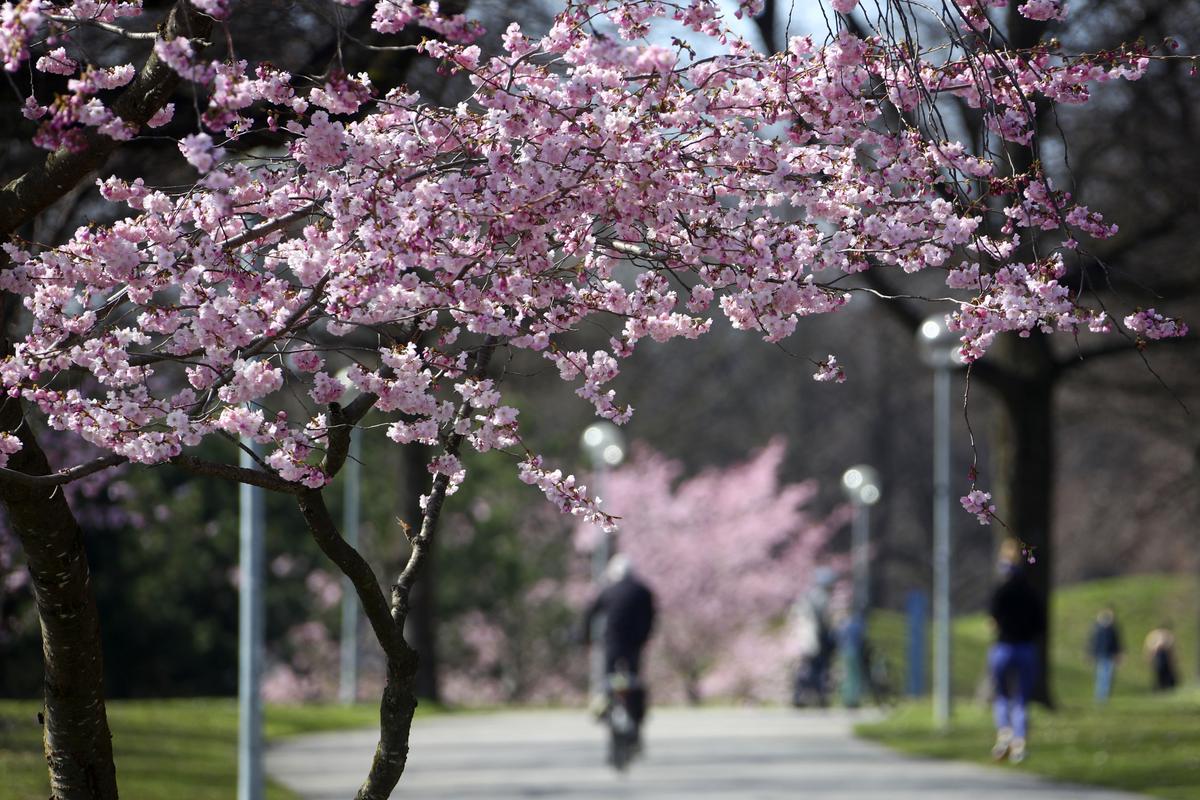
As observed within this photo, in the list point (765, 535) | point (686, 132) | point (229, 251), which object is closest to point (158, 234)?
point (229, 251)

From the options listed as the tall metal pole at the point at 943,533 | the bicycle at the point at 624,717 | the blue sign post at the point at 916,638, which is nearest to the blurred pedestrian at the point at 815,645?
the blue sign post at the point at 916,638

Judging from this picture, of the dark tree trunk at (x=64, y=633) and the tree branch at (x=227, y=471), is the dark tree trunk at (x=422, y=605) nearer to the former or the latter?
the dark tree trunk at (x=64, y=633)

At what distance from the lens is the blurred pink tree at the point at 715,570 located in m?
42.8

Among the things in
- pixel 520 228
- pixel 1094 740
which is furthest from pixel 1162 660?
pixel 520 228

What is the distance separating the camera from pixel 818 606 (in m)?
27.7

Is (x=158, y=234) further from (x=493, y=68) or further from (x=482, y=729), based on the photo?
(x=482, y=729)

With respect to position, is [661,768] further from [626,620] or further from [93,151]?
[93,151]

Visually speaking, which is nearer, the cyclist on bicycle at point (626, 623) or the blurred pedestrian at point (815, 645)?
the cyclist on bicycle at point (626, 623)

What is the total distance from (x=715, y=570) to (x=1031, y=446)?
850 inches

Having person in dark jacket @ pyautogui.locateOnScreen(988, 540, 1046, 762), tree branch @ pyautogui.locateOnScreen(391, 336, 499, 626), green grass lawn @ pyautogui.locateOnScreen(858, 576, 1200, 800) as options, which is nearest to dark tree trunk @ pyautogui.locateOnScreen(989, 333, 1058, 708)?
green grass lawn @ pyautogui.locateOnScreen(858, 576, 1200, 800)

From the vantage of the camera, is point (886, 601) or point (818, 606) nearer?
point (818, 606)

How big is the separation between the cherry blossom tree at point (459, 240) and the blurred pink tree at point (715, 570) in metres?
34.9

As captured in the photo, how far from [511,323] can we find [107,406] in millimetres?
1128

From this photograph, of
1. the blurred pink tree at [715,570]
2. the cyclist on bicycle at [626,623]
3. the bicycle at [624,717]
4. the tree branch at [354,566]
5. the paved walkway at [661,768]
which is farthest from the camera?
the blurred pink tree at [715,570]
